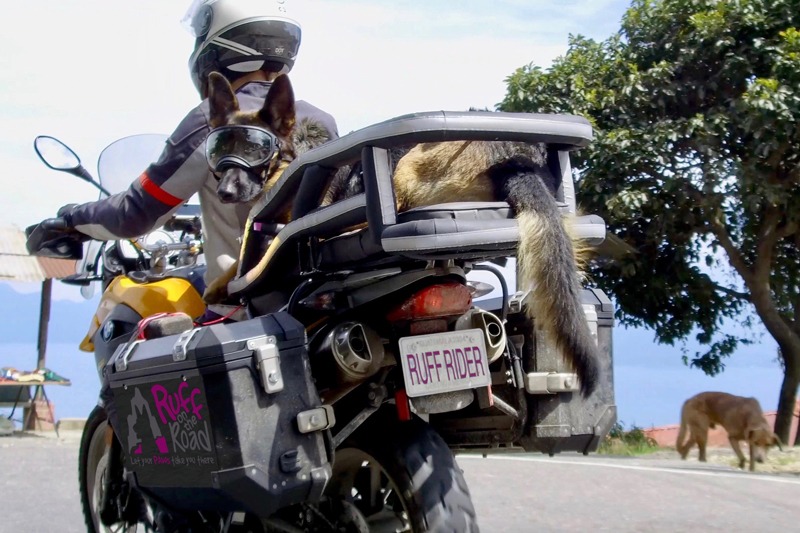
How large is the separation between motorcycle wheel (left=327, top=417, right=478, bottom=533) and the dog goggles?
1029mm

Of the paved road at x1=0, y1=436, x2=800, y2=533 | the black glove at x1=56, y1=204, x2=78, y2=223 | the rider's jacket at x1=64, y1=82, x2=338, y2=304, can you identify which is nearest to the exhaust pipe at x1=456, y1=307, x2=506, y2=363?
the rider's jacket at x1=64, y1=82, x2=338, y2=304

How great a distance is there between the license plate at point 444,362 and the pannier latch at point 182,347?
64 centimetres

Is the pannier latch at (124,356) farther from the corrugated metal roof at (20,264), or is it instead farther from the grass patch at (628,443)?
the corrugated metal roof at (20,264)

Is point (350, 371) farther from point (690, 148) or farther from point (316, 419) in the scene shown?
point (690, 148)

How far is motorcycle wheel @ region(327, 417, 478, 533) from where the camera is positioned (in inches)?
109

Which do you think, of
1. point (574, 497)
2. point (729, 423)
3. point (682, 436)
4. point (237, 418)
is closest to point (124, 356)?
point (237, 418)

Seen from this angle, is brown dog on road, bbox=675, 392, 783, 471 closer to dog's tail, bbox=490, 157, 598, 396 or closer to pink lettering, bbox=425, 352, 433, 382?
pink lettering, bbox=425, 352, 433, 382

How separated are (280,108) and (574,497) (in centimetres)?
360

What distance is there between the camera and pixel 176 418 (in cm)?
274

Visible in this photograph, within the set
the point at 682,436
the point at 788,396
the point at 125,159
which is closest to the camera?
the point at 125,159

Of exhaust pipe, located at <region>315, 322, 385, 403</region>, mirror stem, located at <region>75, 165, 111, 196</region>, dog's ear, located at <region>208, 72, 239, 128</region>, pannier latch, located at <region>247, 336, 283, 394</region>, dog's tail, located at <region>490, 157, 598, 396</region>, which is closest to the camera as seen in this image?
dog's tail, located at <region>490, 157, 598, 396</region>

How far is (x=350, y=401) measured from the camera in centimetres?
299

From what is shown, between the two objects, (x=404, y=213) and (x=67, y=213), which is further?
(x=67, y=213)

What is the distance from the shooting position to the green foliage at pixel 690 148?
10.2 m
